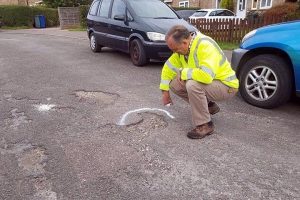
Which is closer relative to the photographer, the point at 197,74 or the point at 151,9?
the point at 197,74

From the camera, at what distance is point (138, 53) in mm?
7754

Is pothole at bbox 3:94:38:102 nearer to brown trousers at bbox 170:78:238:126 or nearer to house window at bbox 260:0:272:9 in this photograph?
brown trousers at bbox 170:78:238:126

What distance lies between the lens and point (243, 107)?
4.84 metres

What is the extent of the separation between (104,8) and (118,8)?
2.99 ft

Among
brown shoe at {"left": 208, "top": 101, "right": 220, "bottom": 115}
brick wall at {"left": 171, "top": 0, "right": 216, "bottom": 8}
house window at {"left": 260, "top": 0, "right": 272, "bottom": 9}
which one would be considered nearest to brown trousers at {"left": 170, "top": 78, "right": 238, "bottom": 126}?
brown shoe at {"left": 208, "top": 101, "right": 220, "bottom": 115}

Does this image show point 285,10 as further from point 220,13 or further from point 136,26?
point 136,26

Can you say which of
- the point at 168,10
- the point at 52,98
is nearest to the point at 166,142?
the point at 52,98

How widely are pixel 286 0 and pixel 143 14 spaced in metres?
17.4

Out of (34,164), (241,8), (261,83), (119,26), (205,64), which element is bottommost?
(34,164)

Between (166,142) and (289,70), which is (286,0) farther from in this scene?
(166,142)

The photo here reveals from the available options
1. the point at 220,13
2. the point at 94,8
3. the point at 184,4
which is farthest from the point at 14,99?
the point at 184,4

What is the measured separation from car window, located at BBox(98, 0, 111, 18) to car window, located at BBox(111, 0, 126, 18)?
37cm

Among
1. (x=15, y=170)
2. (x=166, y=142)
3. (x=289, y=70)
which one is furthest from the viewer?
(x=289, y=70)

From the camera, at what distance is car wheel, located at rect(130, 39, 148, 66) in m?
7.61
